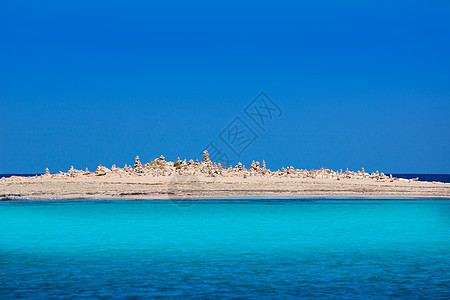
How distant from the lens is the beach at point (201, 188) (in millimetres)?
44688

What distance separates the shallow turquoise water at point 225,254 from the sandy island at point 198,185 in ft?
47.5

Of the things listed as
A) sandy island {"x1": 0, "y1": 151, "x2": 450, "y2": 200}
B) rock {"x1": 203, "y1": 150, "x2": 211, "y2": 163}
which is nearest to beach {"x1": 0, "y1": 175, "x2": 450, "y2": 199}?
sandy island {"x1": 0, "y1": 151, "x2": 450, "y2": 200}

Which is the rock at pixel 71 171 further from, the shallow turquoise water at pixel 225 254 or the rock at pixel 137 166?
the shallow turquoise water at pixel 225 254

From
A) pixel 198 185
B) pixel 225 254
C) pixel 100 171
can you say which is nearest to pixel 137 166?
pixel 100 171

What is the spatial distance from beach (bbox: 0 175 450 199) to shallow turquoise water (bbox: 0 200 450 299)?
14.2 m

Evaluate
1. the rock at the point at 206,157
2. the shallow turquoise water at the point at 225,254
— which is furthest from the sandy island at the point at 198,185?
the shallow turquoise water at the point at 225,254

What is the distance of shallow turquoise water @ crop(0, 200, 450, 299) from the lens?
463 inches

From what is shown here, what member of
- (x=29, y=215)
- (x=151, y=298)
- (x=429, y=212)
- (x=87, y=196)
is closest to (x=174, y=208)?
(x=29, y=215)

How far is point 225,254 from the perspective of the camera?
1627 centimetres

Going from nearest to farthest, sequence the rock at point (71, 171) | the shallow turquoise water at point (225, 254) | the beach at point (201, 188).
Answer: the shallow turquoise water at point (225, 254) → the beach at point (201, 188) → the rock at point (71, 171)

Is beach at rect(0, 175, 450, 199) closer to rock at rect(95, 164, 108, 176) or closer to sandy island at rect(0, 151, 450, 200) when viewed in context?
sandy island at rect(0, 151, 450, 200)

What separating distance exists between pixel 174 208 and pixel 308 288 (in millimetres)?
22837

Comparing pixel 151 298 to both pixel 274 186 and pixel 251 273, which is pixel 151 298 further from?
pixel 274 186

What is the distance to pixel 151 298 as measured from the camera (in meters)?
10.9
